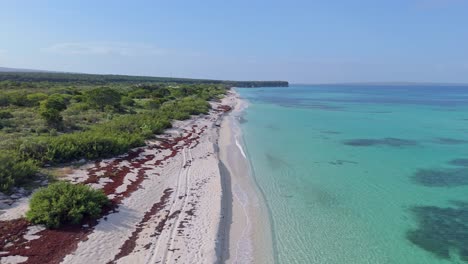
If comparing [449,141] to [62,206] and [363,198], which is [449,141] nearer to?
[363,198]

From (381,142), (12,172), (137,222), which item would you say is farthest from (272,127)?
(12,172)

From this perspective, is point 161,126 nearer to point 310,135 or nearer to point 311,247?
point 310,135

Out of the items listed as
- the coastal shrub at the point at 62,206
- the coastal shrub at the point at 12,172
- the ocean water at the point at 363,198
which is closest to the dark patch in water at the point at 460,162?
the ocean water at the point at 363,198

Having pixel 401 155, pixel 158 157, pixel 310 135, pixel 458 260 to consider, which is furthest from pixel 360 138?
pixel 458 260

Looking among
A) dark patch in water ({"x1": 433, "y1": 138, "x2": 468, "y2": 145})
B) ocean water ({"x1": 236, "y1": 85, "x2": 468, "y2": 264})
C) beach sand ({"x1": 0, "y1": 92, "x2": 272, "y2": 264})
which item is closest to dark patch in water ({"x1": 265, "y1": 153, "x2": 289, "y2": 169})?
ocean water ({"x1": 236, "y1": 85, "x2": 468, "y2": 264})

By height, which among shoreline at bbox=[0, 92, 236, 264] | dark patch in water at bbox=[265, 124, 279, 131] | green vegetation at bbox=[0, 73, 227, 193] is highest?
green vegetation at bbox=[0, 73, 227, 193]

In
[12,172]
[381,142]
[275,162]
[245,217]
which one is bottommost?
[245,217]

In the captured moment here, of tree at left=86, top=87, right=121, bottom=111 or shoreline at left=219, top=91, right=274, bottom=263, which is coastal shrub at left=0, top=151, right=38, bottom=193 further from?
tree at left=86, top=87, right=121, bottom=111
